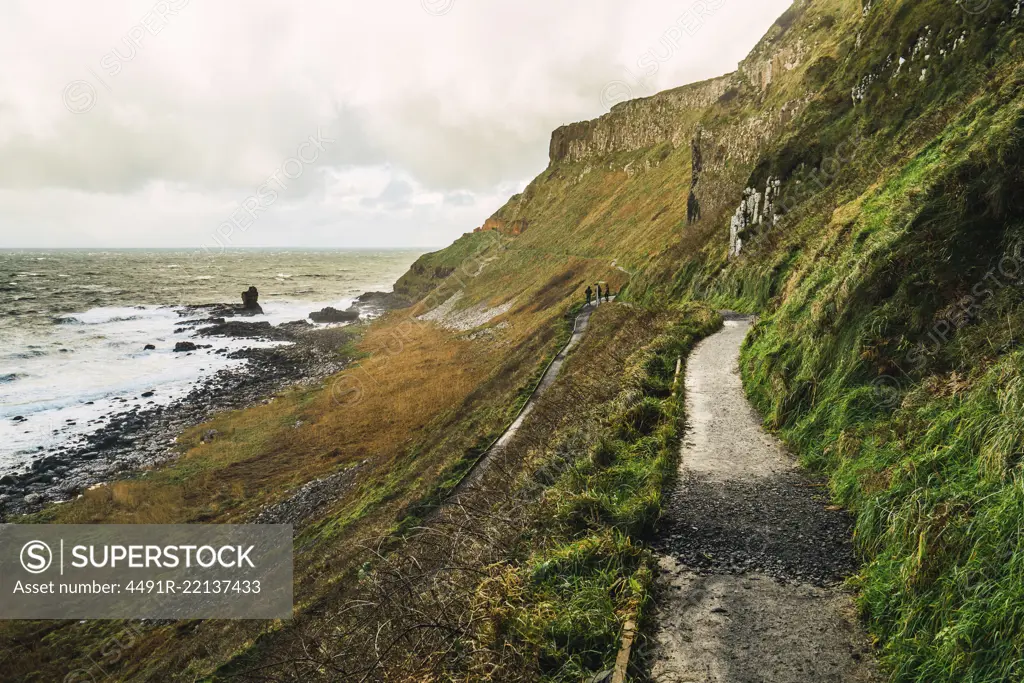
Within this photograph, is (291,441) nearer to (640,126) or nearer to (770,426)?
(770,426)

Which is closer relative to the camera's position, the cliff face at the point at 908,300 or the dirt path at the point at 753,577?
the cliff face at the point at 908,300

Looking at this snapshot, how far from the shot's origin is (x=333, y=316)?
68.4 meters

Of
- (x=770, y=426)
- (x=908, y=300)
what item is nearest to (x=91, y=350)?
(x=770, y=426)

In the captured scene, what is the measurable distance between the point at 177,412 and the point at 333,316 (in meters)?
38.9

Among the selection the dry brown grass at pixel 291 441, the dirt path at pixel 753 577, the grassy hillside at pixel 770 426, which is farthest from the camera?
the dry brown grass at pixel 291 441

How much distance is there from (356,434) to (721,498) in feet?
69.9

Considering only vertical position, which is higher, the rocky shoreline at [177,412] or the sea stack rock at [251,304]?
the sea stack rock at [251,304]

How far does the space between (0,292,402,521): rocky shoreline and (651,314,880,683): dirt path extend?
2513 cm

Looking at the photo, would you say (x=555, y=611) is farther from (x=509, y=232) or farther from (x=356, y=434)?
(x=509, y=232)

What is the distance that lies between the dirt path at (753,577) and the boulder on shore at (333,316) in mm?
64122

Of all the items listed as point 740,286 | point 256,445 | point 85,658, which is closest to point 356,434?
point 256,445

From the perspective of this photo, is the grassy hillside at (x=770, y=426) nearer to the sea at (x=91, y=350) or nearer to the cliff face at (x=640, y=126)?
the sea at (x=91, y=350)

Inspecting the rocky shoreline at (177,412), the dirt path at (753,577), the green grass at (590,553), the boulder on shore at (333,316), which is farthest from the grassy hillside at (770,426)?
the boulder on shore at (333,316)

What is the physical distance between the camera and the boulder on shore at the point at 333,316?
66456 mm
